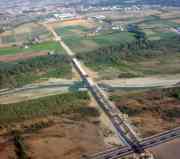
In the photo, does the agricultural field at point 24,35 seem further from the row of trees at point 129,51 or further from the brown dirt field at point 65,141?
the brown dirt field at point 65,141

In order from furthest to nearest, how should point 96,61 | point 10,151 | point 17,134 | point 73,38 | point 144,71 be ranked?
point 73,38
point 96,61
point 144,71
point 17,134
point 10,151

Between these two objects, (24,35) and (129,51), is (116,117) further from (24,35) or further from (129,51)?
(24,35)

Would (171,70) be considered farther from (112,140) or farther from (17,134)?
(17,134)

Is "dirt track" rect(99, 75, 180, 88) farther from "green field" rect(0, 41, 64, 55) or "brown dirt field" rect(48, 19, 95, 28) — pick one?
"brown dirt field" rect(48, 19, 95, 28)

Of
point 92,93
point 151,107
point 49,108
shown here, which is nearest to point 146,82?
point 151,107

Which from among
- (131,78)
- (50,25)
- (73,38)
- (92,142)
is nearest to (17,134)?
(92,142)

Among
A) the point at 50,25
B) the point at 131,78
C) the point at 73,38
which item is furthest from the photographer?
the point at 50,25

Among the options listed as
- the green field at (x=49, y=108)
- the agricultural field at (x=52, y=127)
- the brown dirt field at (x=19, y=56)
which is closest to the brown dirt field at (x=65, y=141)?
the agricultural field at (x=52, y=127)
